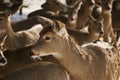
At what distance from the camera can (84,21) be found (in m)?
10.7

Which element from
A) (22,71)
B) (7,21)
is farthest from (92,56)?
(7,21)

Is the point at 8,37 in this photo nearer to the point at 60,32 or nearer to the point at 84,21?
the point at 60,32

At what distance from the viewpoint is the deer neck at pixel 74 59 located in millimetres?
5379

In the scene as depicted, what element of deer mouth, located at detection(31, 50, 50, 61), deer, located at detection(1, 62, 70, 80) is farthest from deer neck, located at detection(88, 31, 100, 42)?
deer, located at detection(1, 62, 70, 80)

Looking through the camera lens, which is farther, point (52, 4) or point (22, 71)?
point (52, 4)

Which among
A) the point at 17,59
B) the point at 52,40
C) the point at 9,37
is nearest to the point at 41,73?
the point at 52,40

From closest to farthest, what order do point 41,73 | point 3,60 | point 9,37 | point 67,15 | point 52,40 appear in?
point 41,73, point 52,40, point 3,60, point 9,37, point 67,15

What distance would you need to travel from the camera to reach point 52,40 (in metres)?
5.27

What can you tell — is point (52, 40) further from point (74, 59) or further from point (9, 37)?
point (9, 37)

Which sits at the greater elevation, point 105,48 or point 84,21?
point 105,48

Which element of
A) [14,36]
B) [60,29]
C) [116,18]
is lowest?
[116,18]

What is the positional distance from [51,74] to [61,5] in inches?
229

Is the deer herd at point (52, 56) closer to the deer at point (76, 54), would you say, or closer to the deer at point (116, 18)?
the deer at point (76, 54)

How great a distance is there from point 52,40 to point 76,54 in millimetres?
403
